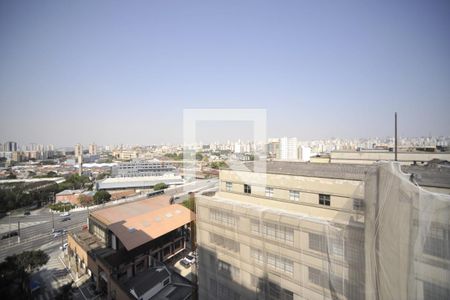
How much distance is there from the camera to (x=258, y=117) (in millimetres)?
5898

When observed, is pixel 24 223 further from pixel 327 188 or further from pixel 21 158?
pixel 21 158

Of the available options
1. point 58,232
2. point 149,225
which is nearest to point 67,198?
point 58,232

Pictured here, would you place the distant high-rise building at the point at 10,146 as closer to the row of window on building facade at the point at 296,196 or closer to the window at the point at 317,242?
the row of window on building facade at the point at 296,196

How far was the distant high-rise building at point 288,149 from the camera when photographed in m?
25.7

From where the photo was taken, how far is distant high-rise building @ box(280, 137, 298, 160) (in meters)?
25.7

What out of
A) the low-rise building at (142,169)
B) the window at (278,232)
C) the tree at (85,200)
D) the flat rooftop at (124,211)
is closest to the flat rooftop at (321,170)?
the window at (278,232)

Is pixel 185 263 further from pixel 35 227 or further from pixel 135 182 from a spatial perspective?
pixel 135 182

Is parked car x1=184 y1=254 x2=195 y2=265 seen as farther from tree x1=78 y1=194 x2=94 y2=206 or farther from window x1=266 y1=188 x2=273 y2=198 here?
tree x1=78 y1=194 x2=94 y2=206

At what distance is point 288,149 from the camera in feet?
89.5

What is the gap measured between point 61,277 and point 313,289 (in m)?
11.0

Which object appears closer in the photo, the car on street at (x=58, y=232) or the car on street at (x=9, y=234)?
the car on street at (x=9, y=234)

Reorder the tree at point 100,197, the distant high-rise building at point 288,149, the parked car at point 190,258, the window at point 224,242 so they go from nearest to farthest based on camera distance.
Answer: the window at point 224,242, the parked car at point 190,258, the tree at point 100,197, the distant high-rise building at point 288,149

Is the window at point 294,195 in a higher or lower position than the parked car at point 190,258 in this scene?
higher

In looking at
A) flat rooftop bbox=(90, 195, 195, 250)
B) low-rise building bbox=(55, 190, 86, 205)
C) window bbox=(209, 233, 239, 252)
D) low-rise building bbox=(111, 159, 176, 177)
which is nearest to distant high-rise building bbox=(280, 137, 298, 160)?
flat rooftop bbox=(90, 195, 195, 250)
